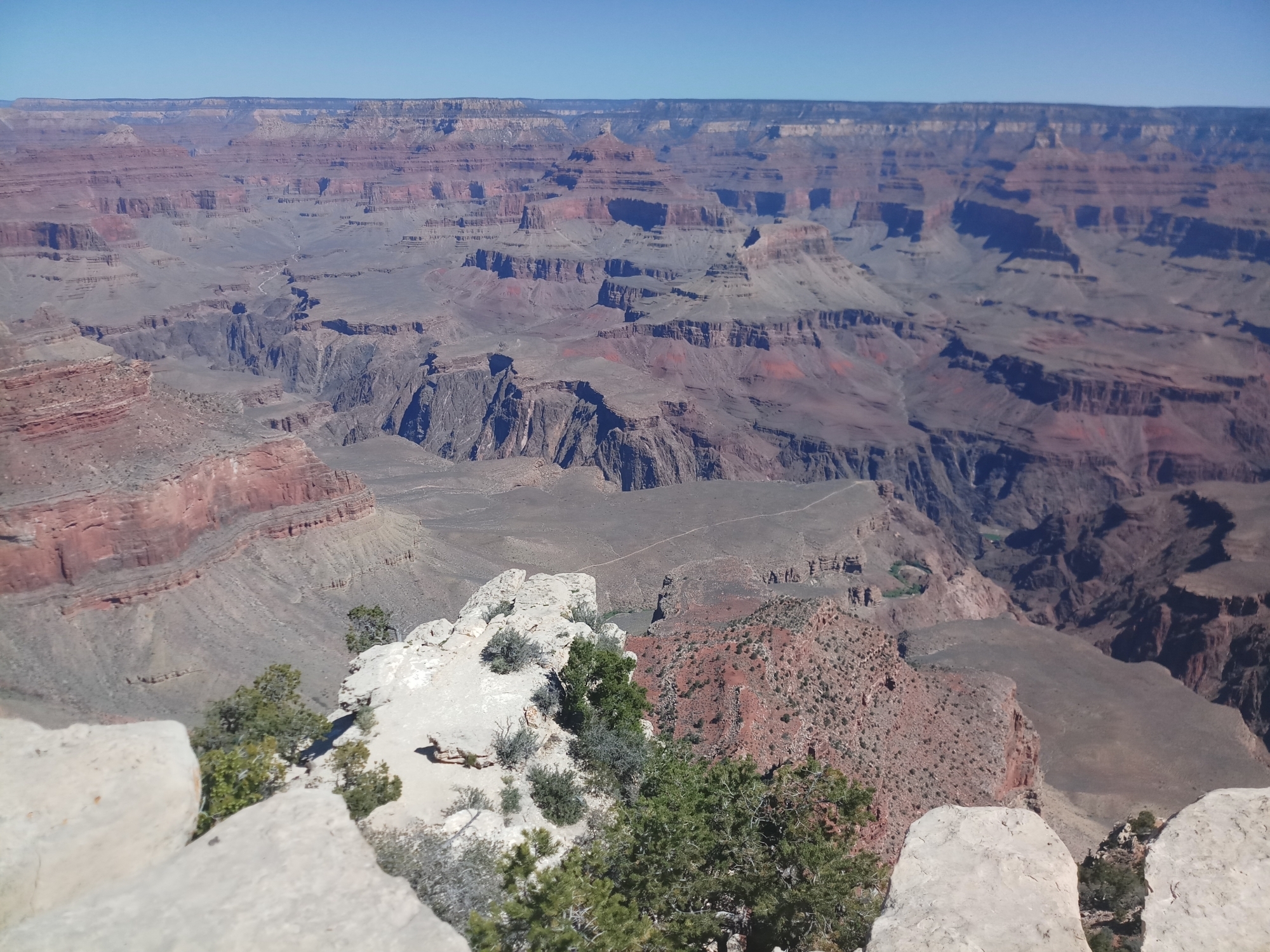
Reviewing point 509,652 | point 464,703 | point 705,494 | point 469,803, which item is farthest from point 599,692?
point 705,494

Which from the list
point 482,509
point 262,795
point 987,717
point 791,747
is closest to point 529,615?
point 791,747

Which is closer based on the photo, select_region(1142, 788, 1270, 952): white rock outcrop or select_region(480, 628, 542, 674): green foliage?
select_region(1142, 788, 1270, 952): white rock outcrop

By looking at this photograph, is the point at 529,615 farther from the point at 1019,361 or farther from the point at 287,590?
the point at 1019,361

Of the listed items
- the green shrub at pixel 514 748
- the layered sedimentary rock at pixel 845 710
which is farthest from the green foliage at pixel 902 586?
the green shrub at pixel 514 748

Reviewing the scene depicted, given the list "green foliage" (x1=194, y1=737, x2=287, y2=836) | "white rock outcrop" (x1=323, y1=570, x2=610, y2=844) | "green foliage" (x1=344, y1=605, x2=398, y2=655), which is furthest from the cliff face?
"green foliage" (x1=194, y1=737, x2=287, y2=836)

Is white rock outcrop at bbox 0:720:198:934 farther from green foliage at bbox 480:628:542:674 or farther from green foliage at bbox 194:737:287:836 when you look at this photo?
green foliage at bbox 480:628:542:674

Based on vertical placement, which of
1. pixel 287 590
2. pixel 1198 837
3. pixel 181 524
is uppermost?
pixel 1198 837
